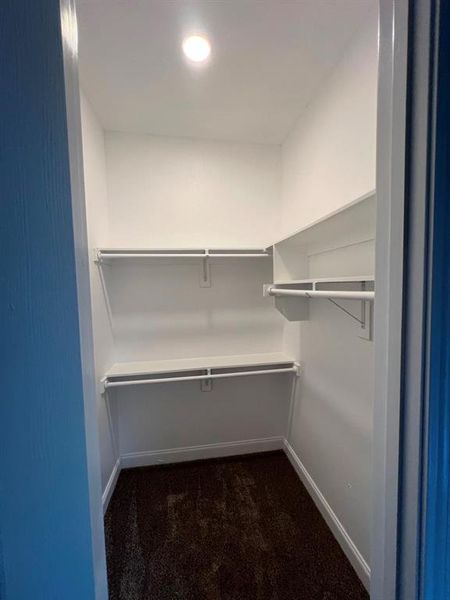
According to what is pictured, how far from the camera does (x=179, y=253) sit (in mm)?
1856

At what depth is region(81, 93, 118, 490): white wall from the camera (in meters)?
1.57

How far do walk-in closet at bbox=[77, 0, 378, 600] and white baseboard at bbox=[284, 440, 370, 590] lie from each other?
0.03ft

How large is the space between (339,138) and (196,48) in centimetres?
83

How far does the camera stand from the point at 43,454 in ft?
1.30

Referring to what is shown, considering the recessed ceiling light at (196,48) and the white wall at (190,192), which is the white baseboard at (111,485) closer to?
the white wall at (190,192)

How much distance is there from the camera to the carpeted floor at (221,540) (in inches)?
48.2

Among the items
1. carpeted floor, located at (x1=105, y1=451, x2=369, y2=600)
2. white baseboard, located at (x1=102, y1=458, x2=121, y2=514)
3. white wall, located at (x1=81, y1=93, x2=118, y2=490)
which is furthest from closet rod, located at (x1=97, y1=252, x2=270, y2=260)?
carpeted floor, located at (x1=105, y1=451, x2=369, y2=600)

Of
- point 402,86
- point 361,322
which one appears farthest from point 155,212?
point 402,86

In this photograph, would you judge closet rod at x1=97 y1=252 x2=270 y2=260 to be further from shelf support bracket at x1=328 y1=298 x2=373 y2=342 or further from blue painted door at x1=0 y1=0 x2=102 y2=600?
blue painted door at x1=0 y1=0 x2=102 y2=600

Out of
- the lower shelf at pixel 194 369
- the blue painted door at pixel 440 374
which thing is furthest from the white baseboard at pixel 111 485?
the blue painted door at pixel 440 374

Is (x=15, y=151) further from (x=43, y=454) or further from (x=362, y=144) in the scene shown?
(x=362, y=144)

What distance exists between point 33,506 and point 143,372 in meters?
1.45

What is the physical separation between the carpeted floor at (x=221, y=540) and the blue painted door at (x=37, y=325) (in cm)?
Result: 125

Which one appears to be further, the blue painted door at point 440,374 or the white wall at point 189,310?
the white wall at point 189,310
